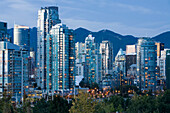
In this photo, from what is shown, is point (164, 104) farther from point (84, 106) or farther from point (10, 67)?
point (10, 67)

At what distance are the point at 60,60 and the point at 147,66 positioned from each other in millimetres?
54241

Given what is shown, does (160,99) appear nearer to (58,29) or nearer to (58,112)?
(58,112)

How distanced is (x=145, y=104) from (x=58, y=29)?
97.0 metres

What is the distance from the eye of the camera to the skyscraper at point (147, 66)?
179875 mm

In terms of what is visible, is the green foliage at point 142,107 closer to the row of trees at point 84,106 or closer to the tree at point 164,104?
the row of trees at point 84,106

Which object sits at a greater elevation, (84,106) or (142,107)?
(84,106)

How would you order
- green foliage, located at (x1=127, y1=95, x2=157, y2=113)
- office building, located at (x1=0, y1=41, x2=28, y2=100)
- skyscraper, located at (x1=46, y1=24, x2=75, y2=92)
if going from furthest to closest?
1. skyscraper, located at (x1=46, y1=24, x2=75, y2=92)
2. office building, located at (x1=0, y1=41, x2=28, y2=100)
3. green foliage, located at (x1=127, y1=95, x2=157, y2=113)

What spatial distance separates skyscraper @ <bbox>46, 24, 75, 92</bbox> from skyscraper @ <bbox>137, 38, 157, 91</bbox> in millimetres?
46127

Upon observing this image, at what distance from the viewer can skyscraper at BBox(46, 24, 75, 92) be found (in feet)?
485

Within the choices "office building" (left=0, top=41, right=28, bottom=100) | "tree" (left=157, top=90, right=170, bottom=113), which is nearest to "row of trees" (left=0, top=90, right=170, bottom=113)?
"tree" (left=157, top=90, right=170, bottom=113)

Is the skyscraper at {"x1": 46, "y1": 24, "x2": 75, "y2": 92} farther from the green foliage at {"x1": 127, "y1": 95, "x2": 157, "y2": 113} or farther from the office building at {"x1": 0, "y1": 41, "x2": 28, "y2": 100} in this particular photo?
the green foliage at {"x1": 127, "y1": 95, "x2": 157, "y2": 113}

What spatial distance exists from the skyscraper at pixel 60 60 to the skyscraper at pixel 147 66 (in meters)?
46.1

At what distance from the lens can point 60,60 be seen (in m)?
152

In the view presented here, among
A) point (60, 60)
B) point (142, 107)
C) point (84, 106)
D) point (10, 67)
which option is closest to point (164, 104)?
point (142, 107)
